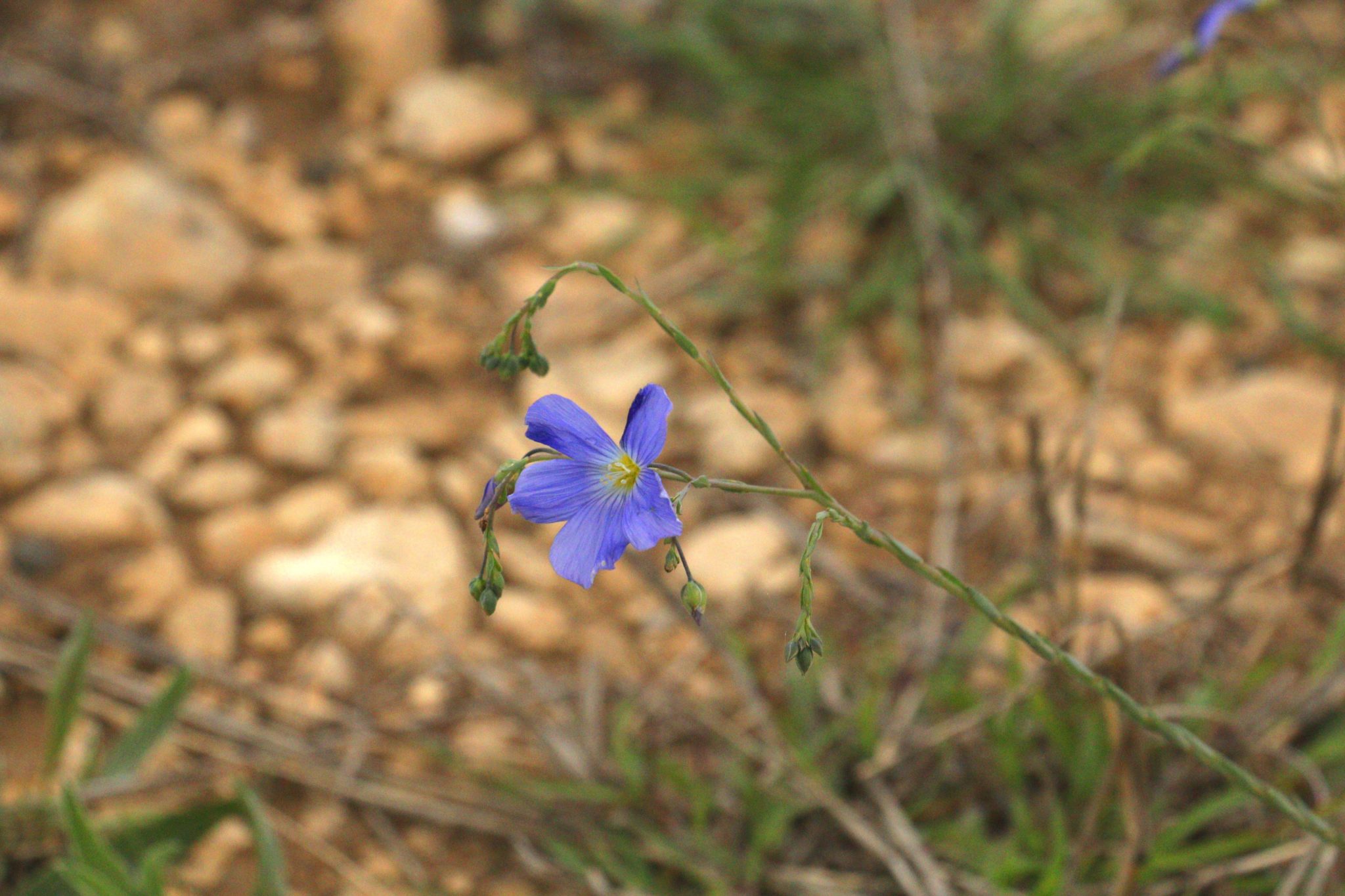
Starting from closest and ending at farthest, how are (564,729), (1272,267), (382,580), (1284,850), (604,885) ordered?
(1284,850) < (604,885) < (564,729) < (382,580) < (1272,267)

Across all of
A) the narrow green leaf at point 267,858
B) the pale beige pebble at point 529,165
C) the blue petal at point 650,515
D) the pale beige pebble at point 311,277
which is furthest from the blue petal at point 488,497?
the pale beige pebble at point 529,165

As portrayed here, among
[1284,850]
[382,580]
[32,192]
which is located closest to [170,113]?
[32,192]

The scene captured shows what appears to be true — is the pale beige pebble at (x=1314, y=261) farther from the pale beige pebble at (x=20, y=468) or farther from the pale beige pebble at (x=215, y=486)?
the pale beige pebble at (x=20, y=468)

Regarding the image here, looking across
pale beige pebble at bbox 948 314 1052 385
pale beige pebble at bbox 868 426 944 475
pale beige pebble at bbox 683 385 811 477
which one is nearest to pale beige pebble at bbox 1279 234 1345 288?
pale beige pebble at bbox 948 314 1052 385

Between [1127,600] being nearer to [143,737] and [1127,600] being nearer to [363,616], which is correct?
[363,616]

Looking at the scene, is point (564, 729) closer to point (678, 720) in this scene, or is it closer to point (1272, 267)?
point (678, 720)
